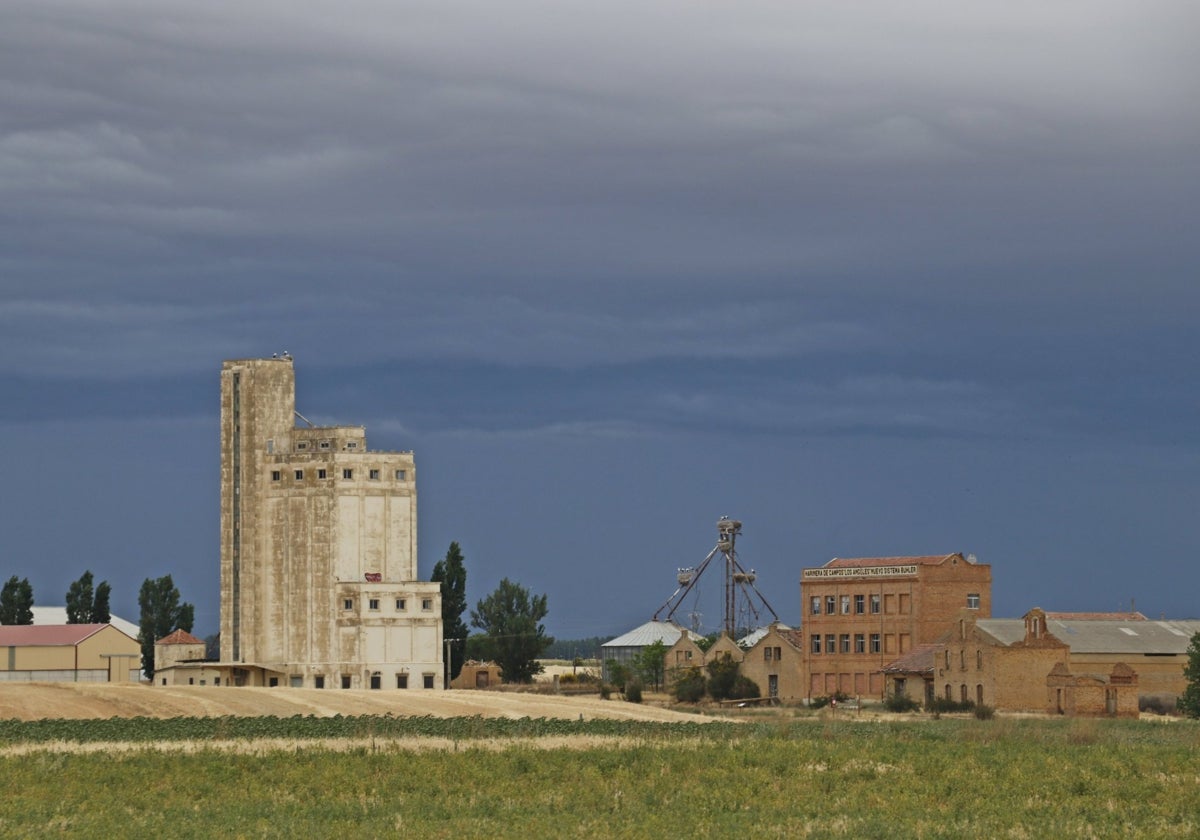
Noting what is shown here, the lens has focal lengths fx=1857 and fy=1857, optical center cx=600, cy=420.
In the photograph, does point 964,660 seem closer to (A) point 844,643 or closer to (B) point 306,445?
(A) point 844,643

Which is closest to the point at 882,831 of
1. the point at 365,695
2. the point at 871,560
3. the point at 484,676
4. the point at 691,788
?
the point at 691,788

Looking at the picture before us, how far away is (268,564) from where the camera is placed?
145375mm

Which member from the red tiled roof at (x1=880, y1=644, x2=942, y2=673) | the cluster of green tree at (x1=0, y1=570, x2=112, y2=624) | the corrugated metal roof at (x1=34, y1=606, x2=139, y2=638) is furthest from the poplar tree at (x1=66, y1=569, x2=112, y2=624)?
the red tiled roof at (x1=880, y1=644, x2=942, y2=673)

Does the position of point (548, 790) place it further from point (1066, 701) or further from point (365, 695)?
point (1066, 701)

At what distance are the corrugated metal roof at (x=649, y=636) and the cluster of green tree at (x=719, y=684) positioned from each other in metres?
32.8

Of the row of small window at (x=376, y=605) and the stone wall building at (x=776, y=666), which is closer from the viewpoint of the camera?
the stone wall building at (x=776, y=666)

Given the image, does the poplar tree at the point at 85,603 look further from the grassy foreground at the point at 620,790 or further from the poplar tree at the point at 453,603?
the grassy foreground at the point at 620,790

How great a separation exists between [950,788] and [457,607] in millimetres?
100851

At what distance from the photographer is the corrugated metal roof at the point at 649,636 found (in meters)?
174

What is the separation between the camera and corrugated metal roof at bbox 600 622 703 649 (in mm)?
173750

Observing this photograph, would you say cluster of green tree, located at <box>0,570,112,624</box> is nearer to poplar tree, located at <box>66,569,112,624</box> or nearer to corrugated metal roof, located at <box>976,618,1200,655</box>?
poplar tree, located at <box>66,569,112,624</box>

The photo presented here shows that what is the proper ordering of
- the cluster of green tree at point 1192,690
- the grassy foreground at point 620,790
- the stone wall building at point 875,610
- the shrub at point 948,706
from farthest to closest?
the stone wall building at point 875,610 < the shrub at point 948,706 < the cluster of green tree at point 1192,690 < the grassy foreground at point 620,790

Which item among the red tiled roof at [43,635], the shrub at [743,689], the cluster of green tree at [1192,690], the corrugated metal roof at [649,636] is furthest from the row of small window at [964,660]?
the red tiled roof at [43,635]

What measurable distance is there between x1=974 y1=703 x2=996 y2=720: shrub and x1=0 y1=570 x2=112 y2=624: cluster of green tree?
76072 mm
